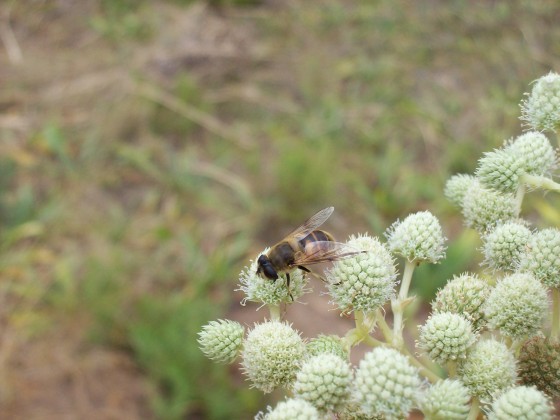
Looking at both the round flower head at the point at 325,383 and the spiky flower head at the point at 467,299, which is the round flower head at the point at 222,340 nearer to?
the round flower head at the point at 325,383

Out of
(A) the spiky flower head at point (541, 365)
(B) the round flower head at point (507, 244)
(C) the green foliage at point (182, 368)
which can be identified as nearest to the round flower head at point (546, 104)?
(B) the round flower head at point (507, 244)

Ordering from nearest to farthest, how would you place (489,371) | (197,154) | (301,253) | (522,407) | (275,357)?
(522,407), (489,371), (275,357), (301,253), (197,154)

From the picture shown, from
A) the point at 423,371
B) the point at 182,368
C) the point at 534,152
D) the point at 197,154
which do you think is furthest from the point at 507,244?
the point at 197,154

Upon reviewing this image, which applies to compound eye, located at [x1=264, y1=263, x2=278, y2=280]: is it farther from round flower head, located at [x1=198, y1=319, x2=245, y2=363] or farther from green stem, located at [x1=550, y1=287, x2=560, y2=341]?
green stem, located at [x1=550, y1=287, x2=560, y2=341]

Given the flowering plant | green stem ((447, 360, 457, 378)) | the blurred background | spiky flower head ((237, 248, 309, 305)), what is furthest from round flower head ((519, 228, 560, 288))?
the blurred background

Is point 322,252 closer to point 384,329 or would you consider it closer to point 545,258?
point 384,329

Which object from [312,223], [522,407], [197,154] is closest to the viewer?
[522,407]
